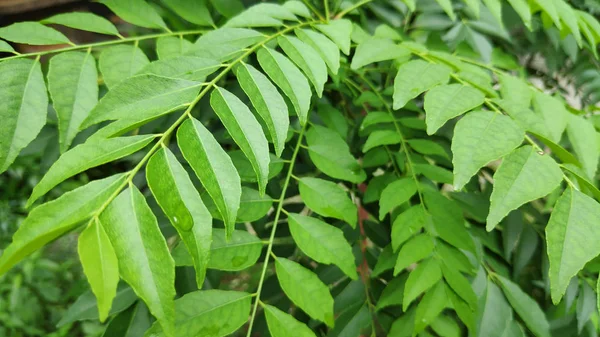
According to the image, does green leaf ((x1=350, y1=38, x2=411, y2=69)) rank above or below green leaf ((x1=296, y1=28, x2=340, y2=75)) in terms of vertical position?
below

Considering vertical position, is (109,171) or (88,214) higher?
(88,214)

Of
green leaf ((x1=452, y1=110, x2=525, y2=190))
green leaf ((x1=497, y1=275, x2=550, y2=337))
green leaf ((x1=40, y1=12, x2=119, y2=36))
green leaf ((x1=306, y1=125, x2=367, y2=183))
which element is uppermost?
green leaf ((x1=40, y1=12, x2=119, y2=36))

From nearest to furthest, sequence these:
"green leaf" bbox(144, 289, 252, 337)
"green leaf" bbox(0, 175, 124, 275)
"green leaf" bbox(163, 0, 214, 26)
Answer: "green leaf" bbox(0, 175, 124, 275) → "green leaf" bbox(144, 289, 252, 337) → "green leaf" bbox(163, 0, 214, 26)

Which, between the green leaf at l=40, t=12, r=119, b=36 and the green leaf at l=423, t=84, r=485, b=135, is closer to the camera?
the green leaf at l=423, t=84, r=485, b=135

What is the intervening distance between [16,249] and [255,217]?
0.76 feet

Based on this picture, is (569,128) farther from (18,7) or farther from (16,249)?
(18,7)

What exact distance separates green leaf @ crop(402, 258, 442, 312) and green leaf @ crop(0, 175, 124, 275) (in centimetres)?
29

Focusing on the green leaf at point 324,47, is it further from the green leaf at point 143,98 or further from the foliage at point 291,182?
the green leaf at point 143,98

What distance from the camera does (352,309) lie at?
1.74ft

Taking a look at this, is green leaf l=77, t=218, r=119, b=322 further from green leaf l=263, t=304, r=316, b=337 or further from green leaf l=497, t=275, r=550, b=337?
green leaf l=497, t=275, r=550, b=337

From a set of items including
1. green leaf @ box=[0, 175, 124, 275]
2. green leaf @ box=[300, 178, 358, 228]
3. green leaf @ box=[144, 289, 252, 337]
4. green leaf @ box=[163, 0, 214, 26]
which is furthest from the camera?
green leaf @ box=[163, 0, 214, 26]

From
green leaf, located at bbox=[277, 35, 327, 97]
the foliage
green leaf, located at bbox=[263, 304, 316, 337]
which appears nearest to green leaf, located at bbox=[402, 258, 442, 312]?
the foliage

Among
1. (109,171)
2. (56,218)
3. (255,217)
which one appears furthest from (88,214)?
(109,171)

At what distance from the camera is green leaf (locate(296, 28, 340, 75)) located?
1.44ft
